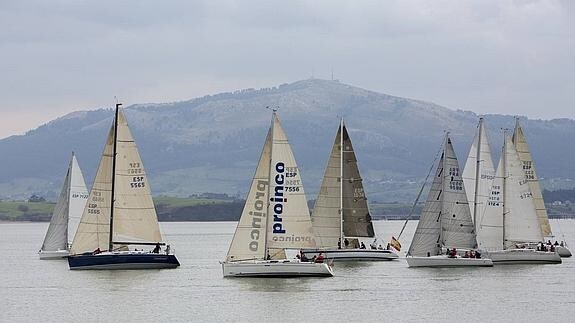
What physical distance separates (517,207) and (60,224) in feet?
110

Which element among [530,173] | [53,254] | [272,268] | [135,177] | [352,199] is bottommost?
[272,268]

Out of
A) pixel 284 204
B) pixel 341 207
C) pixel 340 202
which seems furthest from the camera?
pixel 340 202

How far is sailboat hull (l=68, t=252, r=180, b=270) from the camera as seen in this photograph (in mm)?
74938

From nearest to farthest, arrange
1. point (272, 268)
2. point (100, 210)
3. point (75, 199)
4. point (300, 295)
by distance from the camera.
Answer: point (300, 295) → point (272, 268) → point (100, 210) → point (75, 199)

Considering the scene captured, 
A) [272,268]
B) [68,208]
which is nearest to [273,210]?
[272,268]

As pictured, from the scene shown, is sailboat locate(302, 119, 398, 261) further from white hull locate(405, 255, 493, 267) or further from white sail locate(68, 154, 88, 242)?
white sail locate(68, 154, 88, 242)

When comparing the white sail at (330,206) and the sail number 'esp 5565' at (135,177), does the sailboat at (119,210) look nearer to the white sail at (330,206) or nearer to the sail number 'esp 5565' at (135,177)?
the sail number 'esp 5565' at (135,177)

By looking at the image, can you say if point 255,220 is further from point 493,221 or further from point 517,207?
point 517,207

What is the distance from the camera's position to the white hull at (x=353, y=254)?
82588 mm

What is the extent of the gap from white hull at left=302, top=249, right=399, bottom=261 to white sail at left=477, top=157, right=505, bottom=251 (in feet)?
27.8

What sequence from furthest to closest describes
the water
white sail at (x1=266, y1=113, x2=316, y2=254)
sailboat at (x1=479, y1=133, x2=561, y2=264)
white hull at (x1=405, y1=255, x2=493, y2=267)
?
sailboat at (x1=479, y1=133, x2=561, y2=264), white hull at (x1=405, y1=255, x2=493, y2=267), white sail at (x1=266, y1=113, x2=316, y2=254), the water

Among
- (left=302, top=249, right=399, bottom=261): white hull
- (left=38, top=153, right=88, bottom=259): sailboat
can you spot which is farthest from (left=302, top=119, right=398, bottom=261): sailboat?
(left=38, top=153, right=88, bottom=259): sailboat

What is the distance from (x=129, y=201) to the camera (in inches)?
2960

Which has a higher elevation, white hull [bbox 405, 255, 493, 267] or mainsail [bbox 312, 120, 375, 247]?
mainsail [bbox 312, 120, 375, 247]
